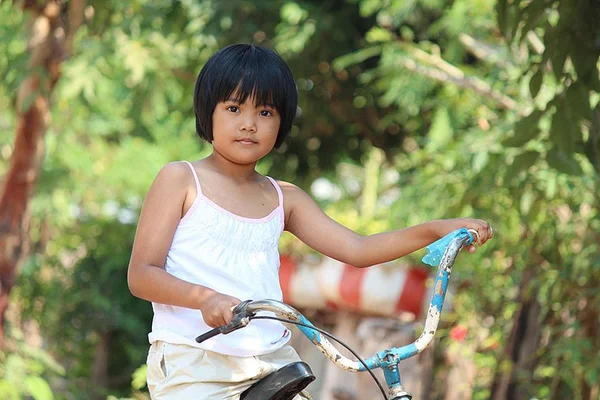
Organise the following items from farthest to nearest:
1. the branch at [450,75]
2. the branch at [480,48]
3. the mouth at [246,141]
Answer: the branch at [480,48] < the branch at [450,75] < the mouth at [246,141]

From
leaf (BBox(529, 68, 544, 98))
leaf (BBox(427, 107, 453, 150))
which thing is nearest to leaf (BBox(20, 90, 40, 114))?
leaf (BBox(427, 107, 453, 150))

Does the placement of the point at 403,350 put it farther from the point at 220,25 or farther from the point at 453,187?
the point at 220,25

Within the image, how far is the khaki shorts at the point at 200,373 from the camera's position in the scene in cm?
228

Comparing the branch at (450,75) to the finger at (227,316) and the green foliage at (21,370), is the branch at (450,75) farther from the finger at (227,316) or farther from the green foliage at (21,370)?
the finger at (227,316)

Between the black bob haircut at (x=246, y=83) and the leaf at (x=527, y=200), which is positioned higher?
the leaf at (x=527, y=200)

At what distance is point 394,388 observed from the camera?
82.4 inches

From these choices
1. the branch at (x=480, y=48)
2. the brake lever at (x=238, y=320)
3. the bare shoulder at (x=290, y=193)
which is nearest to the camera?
the brake lever at (x=238, y=320)

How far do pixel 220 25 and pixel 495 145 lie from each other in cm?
221

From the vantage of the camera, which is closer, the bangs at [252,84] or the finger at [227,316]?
→ the finger at [227,316]

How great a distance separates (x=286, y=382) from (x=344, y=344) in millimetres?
211

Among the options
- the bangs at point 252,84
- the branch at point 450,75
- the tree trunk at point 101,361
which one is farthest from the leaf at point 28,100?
the tree trunk at point 101,361

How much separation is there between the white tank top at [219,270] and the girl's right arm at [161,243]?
0.03 metres

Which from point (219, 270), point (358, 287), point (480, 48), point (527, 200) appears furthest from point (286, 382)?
point (358, 287)

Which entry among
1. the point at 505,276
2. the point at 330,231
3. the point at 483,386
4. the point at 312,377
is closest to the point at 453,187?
the point at 505,276
